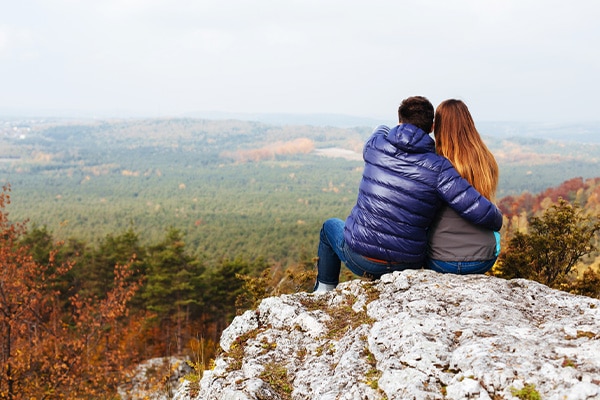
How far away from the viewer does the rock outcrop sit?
205 cm

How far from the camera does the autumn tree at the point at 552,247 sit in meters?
5.06

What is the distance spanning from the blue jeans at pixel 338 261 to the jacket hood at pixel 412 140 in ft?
3.63

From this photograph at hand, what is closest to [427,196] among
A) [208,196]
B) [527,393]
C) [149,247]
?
[527,393]

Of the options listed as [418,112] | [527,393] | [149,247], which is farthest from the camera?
[149,247]

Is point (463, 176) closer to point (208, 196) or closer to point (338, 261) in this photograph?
point (338, 261)

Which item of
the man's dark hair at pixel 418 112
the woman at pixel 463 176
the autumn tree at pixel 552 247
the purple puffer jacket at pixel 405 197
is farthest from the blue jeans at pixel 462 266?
the autumn tree at pixel 552 247

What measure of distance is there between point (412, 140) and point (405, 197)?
49 cm

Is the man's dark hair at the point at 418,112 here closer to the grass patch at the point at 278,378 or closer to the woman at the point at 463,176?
the woman at the point at 463,176

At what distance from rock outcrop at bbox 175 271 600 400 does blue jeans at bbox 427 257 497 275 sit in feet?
0.26

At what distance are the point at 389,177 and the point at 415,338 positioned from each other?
1429 mm

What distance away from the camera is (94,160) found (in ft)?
645

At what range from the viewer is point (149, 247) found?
23.5 m

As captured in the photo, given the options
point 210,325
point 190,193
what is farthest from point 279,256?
point 190,193

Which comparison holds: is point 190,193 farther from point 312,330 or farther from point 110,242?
point 312,330
